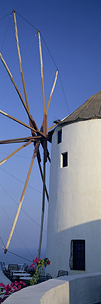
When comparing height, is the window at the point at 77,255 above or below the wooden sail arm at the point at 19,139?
below

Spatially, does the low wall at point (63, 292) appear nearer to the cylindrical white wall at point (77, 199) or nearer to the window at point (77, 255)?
the cylindrical white wall at point (77, 199)

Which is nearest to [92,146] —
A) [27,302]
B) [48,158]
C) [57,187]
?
[57,187]

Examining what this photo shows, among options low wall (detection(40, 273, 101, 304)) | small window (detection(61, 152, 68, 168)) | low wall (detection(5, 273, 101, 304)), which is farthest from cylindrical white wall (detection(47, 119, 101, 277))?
low wall (detection(5, 273, 101, 304))

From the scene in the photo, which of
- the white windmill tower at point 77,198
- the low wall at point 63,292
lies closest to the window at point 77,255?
the white windmill tower at point 77,198

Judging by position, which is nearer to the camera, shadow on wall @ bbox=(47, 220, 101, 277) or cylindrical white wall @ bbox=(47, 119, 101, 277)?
shadow on wall @ bbox=(47, 220, 101, 277)

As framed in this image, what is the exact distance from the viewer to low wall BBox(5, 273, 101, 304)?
13.9ft

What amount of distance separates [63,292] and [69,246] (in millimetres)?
7595

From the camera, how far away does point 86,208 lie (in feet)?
43.4

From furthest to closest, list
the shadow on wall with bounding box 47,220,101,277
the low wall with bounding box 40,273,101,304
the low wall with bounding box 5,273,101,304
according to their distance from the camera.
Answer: the shadow on wall with bounding box 47,220,101,277 → the low wall with bounding box 40,273,101,304 → the low wall with bounding box 5,273,101,304

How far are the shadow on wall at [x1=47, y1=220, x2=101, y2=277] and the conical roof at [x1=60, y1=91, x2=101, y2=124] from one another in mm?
5055

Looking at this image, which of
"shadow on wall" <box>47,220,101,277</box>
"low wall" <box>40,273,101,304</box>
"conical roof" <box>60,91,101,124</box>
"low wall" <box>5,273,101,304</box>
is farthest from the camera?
"conical roof" <box>60,91,101,124</box>

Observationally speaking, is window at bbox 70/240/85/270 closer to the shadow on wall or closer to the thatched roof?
the shadow on wall

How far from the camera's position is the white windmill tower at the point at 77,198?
42.0ft

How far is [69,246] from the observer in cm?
1323
